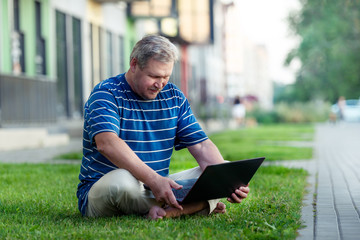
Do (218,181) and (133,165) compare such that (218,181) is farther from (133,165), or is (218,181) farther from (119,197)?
(119,197)

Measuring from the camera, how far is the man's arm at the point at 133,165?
14.1ft

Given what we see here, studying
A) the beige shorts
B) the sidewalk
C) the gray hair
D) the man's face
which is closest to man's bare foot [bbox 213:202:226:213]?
the beige shorts

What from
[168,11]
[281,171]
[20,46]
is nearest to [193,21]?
[168,11]

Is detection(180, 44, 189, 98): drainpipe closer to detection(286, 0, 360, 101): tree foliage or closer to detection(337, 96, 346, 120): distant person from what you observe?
detection(286, 0, 360, 101): tree foliage

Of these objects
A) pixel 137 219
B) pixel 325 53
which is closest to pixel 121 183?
pixel 137 219

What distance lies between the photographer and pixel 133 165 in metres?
4.35

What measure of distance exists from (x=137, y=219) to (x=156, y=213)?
14 centimetres

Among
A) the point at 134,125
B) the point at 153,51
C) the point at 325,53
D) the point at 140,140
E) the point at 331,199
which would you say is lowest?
the point at 331,199

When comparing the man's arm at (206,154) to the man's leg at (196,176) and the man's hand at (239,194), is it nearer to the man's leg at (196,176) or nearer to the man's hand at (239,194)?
the man's leg at (196,176)

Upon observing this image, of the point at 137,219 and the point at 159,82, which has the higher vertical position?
the point at 159,82

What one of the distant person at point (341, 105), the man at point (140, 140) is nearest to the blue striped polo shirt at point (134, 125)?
the man at point (140, 140)

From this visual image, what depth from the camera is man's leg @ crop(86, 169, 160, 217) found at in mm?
4434

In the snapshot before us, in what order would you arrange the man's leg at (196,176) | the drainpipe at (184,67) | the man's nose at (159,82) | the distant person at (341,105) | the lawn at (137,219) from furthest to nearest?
the distant person at (341,105)
the drainpipe at (184,67)
the man's leg at (196,176)
the man's nose at (159,82)
the lawn at (137,219)

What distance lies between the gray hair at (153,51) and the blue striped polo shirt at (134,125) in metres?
0.32
